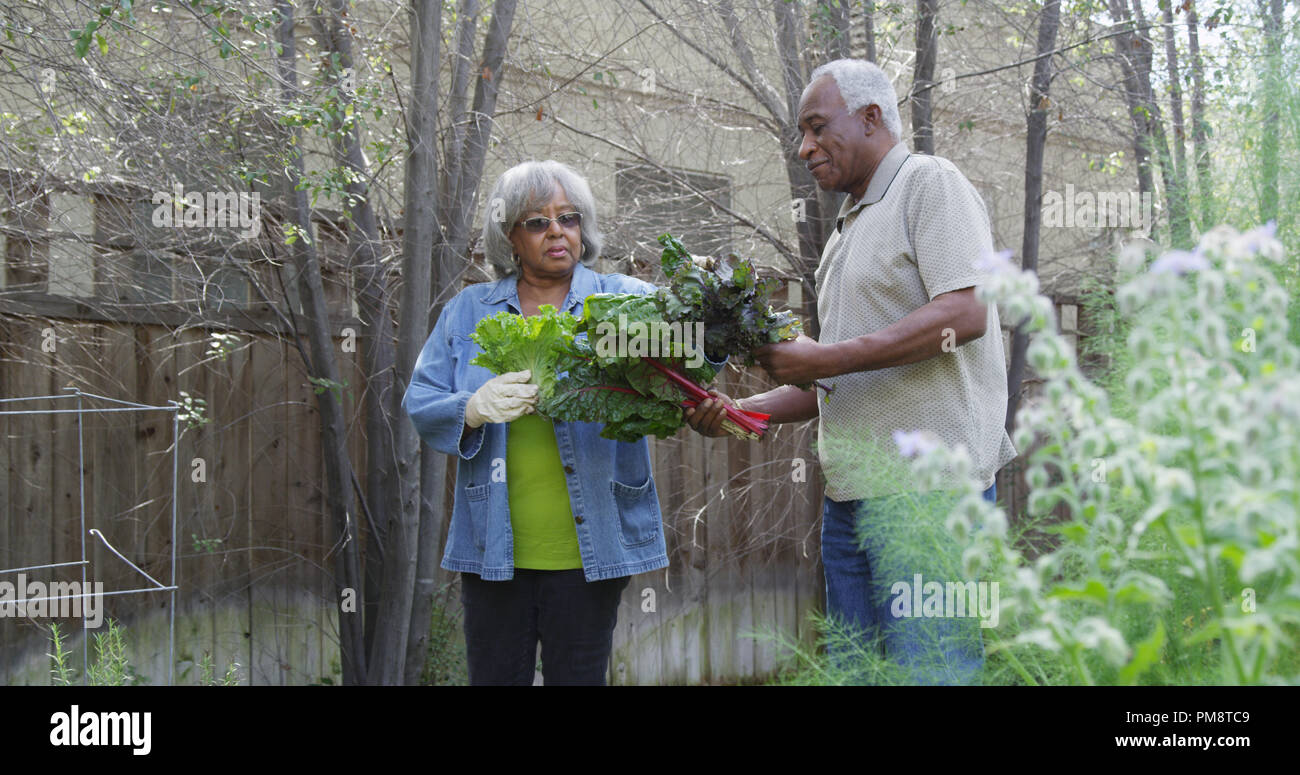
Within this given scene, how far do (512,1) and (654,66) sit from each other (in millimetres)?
1301

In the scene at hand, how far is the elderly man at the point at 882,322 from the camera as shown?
2387 mm

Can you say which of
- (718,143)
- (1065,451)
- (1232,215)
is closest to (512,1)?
(718,143)

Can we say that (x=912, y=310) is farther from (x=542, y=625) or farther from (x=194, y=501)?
(x=194, y=501)

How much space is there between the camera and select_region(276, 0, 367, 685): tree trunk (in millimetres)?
5141

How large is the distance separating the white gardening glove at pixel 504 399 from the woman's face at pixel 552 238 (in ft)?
1.38

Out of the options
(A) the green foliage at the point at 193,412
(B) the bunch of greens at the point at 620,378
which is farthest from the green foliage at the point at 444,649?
(B) the bunch of greens at the point at 620,378

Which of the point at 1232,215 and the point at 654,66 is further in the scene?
the point at 654,66

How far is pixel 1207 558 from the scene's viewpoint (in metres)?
0.93

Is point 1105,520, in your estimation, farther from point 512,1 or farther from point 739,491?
point 739,491

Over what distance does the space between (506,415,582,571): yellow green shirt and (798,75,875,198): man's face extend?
1.06 m

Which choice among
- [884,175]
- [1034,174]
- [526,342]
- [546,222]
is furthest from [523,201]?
[1034,174]

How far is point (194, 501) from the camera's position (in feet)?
17.9

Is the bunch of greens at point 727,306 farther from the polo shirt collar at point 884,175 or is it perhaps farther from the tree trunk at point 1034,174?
the tree trunk at point 1034,174

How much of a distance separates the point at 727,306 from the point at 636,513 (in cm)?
83
